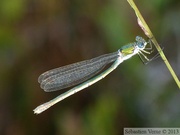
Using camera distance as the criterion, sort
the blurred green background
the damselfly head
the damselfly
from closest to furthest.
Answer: the damselfly head
the damselfly
the blurred green background

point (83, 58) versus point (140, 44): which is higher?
point (83, 58)

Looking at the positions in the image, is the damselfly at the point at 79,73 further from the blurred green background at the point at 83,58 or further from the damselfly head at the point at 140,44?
the blurred green background at the point at 83,58

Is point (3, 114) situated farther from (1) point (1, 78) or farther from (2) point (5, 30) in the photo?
(2) point (5, 30)

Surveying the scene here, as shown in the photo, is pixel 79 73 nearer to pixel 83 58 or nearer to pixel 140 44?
pixel 140 44

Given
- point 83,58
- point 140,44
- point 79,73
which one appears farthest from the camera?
point 83,58

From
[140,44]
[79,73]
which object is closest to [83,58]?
[79,73]

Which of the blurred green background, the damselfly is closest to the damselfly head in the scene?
the damselfly

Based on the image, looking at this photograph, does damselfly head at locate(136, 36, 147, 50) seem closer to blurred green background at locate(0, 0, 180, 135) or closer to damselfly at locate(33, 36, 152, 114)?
damselfly at locate(33, 36, 152, 114)

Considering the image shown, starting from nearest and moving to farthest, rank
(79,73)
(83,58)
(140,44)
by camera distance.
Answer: (140,44), (79,73), (83,58)
